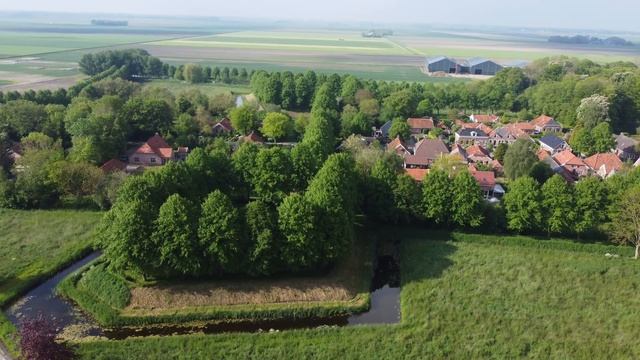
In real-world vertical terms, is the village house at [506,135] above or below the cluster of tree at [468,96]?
below

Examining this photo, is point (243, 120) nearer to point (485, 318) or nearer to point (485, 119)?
point (485, 119)

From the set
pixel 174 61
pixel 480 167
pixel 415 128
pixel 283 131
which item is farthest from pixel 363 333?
pixel 174 61

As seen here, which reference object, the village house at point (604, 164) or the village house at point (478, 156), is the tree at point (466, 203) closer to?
the village house at point (478, 156)

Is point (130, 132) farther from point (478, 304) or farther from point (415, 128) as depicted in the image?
point (478, 304)

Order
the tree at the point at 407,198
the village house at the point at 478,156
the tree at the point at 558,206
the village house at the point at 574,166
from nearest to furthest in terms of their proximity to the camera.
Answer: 1. the tree at the point at 558,206
2. the tree at the point at 407,198
3. the village house at the point at 574,166
4. the village house at the point at 478,156

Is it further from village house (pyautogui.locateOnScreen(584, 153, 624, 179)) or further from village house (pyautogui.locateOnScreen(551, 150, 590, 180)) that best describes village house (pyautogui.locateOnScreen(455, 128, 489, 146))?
village house (pyautogui.locateOnScreen(584, 153, 624, 179))

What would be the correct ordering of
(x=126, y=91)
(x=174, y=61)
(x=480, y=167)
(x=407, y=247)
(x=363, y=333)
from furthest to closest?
(x=174, y=61), (x=126, y=91), (x=480, y=167), (x=407, y=247), (x=363, y=333)

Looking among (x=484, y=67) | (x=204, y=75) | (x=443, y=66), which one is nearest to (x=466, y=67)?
(x=484, y=67)

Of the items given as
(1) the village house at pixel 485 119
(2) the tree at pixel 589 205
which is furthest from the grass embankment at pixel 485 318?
(1) the village house at pixel 485 119
